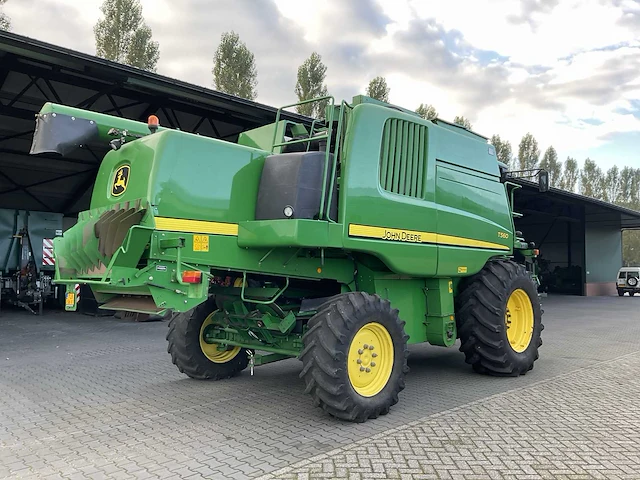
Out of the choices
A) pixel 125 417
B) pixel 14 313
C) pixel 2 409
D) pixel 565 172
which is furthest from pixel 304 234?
pixel 565 172

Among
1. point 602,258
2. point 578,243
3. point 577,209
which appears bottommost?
point 602,258

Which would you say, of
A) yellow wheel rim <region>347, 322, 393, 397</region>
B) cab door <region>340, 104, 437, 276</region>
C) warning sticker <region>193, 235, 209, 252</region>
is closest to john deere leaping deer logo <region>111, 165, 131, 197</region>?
warning sticker <region>193, 235, 209, 252</region>

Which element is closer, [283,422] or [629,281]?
[283,422]

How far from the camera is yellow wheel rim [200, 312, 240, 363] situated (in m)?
6.65

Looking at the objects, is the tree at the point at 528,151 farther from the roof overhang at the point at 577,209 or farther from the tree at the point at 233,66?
the tree at the point at 233,66

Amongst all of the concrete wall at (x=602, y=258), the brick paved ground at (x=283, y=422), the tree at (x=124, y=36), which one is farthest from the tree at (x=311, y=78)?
the brick paved ground at (x=283, y=422)

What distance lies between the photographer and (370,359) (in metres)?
Answer: 5.32

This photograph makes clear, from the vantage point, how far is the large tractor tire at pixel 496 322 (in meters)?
6.71

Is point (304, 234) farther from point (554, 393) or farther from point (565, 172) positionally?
point (565, 172)

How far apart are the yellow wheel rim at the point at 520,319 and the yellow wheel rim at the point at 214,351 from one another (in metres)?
3.83

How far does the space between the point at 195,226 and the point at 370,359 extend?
219 cm

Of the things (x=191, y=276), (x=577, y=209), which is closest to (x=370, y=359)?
(x=191, y=276)

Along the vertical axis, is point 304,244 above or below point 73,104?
below

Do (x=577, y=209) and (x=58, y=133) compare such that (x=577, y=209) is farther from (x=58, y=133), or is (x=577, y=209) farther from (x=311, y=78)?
(x=58, y=133)
